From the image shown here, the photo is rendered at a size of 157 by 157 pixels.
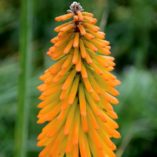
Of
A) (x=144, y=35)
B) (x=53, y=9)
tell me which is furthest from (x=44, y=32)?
(x=144, y=35)

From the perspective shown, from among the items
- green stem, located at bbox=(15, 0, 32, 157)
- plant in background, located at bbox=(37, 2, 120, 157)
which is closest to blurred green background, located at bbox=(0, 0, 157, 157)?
green stem, located at bbox=(15, 0, 32, 157)

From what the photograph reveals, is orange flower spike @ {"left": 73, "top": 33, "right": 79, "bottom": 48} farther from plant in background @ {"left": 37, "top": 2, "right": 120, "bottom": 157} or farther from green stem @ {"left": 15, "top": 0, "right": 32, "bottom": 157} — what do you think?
green stem @ {"left": 15, "top": 0, "right": 32, "bottom": 157}

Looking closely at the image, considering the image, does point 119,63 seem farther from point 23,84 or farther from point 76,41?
point 76,41

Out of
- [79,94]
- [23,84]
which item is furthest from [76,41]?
[23,84]

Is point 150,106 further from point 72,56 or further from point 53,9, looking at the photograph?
point 72,56

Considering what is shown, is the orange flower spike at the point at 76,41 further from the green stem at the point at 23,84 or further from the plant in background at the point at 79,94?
the green stem at the point at 23,84
